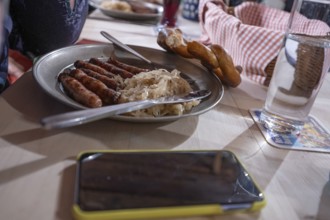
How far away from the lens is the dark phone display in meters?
0.38

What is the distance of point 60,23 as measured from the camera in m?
0.92

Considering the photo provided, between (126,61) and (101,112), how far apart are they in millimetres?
433

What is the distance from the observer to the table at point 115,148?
1.35 ft

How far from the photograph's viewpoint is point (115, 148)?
1.76ft

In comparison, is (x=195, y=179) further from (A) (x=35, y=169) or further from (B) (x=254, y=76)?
(B) (x=254, y=76)

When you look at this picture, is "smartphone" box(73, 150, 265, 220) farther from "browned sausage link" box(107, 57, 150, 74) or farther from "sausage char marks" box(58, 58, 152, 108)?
"browned sausage link" box(107, 57, 150, 74)

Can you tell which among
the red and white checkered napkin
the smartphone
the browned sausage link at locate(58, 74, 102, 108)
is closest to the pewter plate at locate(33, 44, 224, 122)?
the browned sausage link at locate(58, 74, 102, 108)

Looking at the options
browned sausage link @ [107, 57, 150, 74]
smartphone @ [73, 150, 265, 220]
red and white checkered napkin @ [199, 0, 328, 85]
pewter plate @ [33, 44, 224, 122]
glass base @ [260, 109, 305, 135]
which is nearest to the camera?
smartphone @ [73, 150, 265, 220]

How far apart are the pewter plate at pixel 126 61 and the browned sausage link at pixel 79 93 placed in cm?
Result: 1

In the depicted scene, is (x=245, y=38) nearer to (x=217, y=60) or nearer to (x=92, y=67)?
(x=217, y=60)

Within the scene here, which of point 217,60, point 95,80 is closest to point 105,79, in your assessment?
point 95,80

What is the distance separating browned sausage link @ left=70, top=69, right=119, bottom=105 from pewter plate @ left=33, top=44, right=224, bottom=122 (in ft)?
0.17

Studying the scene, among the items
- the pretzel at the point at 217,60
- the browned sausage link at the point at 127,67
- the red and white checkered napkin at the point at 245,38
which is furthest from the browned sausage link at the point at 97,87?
the red and white checkered napkin at the point at 245,38

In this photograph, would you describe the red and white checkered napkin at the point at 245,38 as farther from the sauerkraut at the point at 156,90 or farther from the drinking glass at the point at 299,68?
the sauerkraut at the point at 156,90
